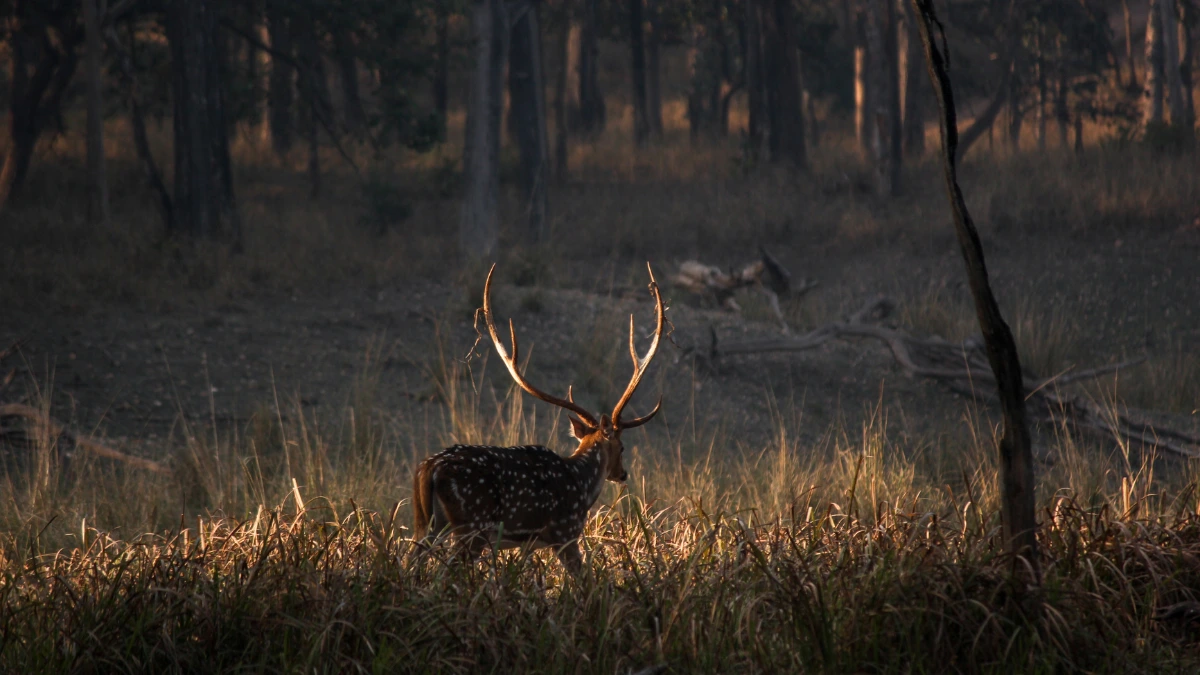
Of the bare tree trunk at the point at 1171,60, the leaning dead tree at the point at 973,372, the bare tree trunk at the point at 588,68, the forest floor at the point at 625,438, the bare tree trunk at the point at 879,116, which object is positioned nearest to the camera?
the forest floor at the point at 625,438

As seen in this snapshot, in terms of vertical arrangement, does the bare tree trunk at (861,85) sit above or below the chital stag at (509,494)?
above

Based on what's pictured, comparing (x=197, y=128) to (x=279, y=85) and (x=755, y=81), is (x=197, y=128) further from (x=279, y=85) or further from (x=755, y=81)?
(x=755, y=81)

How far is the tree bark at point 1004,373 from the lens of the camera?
3.65 metres

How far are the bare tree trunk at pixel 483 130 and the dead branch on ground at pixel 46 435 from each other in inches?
365

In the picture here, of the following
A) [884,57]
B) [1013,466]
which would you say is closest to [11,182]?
[884,57]

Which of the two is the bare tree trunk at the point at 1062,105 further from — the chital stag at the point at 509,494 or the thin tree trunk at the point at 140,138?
the chital stag at the point at 509,494

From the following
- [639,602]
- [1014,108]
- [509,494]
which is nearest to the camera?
[639,602]

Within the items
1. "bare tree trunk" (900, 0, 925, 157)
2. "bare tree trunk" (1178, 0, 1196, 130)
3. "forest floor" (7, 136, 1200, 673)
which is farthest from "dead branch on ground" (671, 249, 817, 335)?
"bare tree trunk" (900, 0, 925, 157)

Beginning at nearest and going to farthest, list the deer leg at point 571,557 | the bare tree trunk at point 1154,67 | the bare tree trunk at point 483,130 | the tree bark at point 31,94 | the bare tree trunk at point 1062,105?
the deer leg at point 571,557 → the tree bark at point 31,94 → the bare tree trunk at point 483,130 → the bare tree trunk at point 1154,67 → the bare tree trunk at point 1062,105

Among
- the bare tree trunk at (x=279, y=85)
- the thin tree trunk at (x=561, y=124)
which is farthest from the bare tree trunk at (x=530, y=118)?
the bare tree trunk at (x=279, y=85)

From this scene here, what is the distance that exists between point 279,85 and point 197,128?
543 cm

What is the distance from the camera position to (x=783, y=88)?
23.2 meters

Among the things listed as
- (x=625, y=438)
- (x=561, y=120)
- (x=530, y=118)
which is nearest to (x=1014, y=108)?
(x=561, y=120)

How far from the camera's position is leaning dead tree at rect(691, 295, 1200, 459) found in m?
7.84
